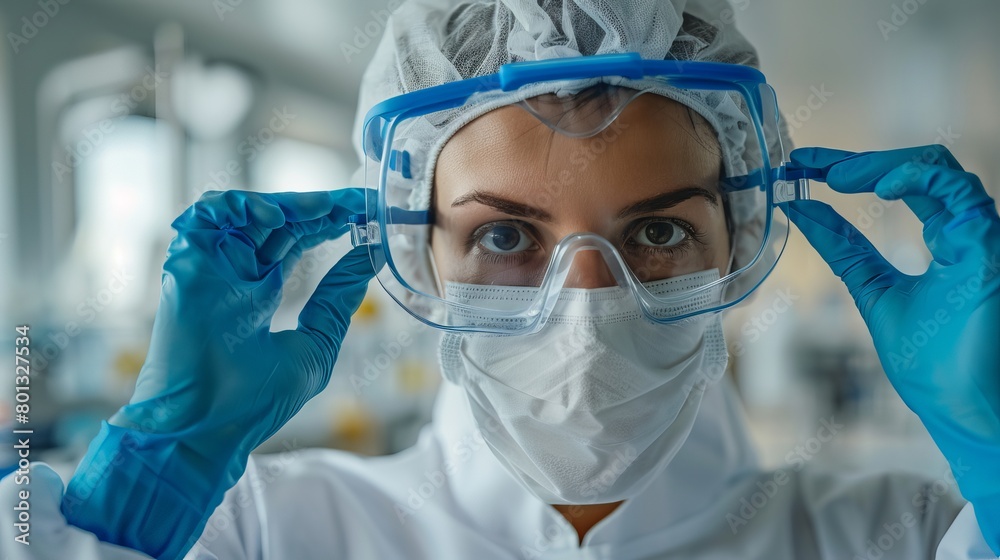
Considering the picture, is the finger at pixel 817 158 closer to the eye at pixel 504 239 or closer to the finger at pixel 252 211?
the eye at pixel 504 239

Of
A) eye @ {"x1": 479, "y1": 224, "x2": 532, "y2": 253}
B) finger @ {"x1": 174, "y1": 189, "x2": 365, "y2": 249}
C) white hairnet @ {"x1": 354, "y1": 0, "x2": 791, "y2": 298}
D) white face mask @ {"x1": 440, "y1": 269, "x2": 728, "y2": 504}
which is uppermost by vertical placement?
white hairnet @ {"x1": 354, "y1": 0, "x2": 791, "y2": 298}

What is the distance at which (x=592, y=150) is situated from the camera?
1.10 meters

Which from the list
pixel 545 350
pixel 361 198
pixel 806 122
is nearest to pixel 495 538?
pixel 545 350

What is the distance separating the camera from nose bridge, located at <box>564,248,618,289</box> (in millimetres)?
1102

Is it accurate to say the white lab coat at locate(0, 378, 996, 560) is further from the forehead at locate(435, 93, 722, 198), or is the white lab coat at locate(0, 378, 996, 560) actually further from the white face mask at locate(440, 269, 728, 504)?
the forehead at locate(435, 93, 722, 198)

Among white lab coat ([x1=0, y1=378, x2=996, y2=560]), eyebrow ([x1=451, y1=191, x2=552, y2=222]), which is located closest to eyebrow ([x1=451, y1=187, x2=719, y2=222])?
eyebrow ([x1=451, y1=191, x2=552, y2=222])

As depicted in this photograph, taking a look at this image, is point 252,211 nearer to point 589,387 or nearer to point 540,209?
point 540,209

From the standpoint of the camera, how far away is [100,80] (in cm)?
283

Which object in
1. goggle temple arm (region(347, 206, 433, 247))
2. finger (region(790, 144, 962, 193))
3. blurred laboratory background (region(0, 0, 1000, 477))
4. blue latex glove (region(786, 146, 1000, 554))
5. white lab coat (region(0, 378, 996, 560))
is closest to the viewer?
blue latex glove (region(786, 146, 1000, 554))

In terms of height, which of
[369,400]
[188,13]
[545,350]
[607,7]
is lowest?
[369,400]

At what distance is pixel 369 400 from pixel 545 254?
9.35ft

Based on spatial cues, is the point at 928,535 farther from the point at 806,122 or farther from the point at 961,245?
the point at 806,122

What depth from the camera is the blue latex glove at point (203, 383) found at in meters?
0.99

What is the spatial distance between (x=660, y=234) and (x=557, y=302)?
0.80 feet
